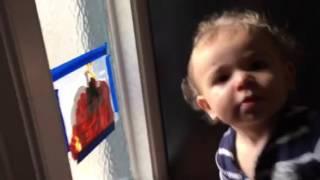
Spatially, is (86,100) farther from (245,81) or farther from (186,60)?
(245,81)

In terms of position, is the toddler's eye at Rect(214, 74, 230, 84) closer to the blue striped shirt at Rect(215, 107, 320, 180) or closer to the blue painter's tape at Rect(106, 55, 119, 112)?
the blue striped shirt at Rect(215, 107, 320, 180)

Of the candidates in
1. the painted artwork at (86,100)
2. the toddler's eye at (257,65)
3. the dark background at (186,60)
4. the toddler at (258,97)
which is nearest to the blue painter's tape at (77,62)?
the painted artwork at (86,100)

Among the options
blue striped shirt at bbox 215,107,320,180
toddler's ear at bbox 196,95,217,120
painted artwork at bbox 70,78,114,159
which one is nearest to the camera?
blue striped shirt at bbox 215,107,320,180

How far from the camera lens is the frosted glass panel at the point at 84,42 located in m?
0.95

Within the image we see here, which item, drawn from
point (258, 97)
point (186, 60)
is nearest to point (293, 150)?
point (258, 97)

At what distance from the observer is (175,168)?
4.41ft

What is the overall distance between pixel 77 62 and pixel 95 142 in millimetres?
205

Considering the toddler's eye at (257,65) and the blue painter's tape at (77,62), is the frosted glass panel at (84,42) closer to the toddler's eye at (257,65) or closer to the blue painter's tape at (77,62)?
the blue painter's tape at (77,62)

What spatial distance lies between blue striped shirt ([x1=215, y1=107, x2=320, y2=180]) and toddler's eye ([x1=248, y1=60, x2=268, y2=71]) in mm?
102

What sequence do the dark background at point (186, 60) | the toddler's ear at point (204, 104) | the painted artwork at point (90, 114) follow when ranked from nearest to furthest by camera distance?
1. the toddler's ear at point (204, 104)
2. the painted artwork at point (90, 114)
3. the dark background at point (186, 60)

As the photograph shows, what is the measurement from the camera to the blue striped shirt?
796 millimetres

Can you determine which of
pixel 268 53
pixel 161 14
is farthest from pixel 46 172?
Answer: pixel 161 14

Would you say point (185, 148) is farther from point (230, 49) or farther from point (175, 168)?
point (230, 49)

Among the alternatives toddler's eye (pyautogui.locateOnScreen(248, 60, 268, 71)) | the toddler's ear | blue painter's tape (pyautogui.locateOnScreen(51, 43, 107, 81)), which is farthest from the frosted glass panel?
toddler's eye (pyautogui.locateOnScreen(248, 60, 268, 71))
